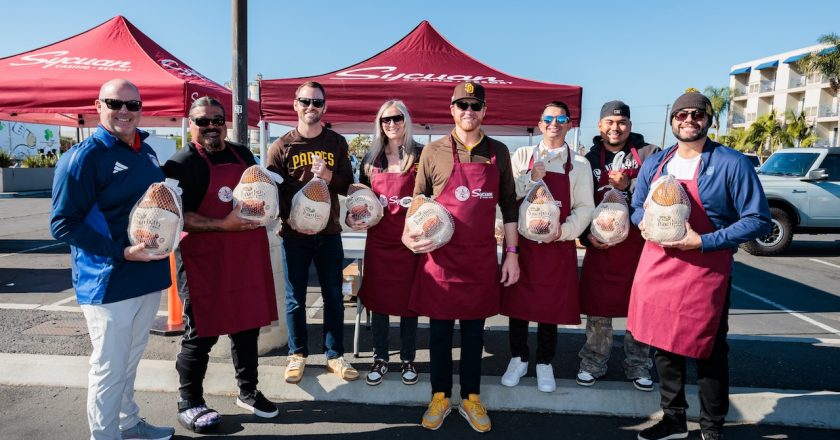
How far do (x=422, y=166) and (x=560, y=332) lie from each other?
2.45 meters

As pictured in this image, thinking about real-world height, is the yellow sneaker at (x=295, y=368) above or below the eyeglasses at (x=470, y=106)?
below

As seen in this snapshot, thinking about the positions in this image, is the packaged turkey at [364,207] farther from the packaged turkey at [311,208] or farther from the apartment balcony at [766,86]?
the apartment balcony at [766,86]

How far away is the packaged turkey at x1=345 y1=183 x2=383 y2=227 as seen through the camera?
9.67 feet

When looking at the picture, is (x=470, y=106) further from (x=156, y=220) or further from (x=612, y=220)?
(x=156, y=220)

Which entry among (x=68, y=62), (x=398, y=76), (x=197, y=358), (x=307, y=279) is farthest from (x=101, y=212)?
(x=68, y=62)

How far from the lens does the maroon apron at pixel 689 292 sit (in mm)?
2494

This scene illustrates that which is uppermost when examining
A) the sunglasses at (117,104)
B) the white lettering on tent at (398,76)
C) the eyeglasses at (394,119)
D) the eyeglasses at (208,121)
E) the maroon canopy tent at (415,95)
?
the white lettering on tent at (398,76)

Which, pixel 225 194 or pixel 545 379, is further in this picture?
pixel 545 379

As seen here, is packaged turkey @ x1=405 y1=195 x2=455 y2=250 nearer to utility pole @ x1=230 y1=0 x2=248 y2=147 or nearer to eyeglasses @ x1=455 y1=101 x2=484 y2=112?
eyeglasses @ x1=455 y1=101 x2=484 y2=112

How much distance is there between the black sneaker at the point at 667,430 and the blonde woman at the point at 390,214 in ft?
4.63

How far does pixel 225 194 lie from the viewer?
2.69 metres

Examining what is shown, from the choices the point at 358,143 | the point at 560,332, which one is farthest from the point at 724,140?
the point at 560,332

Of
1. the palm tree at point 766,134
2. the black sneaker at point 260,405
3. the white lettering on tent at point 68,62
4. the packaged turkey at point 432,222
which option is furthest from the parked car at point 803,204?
the palm tree at point 766,134

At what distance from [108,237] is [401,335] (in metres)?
1.82
